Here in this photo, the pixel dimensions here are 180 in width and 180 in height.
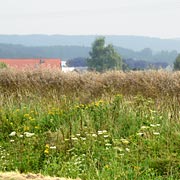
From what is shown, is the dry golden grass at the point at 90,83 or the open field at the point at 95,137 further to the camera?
the dry golden grass at the point at 90,83

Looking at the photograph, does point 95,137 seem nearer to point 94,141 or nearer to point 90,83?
point 94,141

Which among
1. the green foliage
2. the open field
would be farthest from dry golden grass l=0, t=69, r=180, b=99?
the green foliage

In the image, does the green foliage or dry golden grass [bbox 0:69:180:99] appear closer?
the green foliage

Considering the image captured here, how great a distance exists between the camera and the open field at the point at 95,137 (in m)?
5.37

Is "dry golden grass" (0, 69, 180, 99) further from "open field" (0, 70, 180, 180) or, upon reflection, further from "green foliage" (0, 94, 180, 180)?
"green foliage" (0, 94, 180, 180)

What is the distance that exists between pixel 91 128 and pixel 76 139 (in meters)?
0.57

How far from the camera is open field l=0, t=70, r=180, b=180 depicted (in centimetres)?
537

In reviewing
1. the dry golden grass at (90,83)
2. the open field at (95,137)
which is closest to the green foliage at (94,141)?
the open field at (95,137)

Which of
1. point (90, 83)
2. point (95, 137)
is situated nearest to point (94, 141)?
point (95, 137)

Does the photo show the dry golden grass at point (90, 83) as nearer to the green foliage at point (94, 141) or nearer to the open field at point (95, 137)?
the open field at point (95, 137)

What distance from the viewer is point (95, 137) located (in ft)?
21.3

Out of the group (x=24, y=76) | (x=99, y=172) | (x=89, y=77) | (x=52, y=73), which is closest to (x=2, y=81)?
(x=24, y=76)

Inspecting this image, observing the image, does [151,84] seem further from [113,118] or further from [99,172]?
[99,172]

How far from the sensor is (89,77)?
11914 mm
